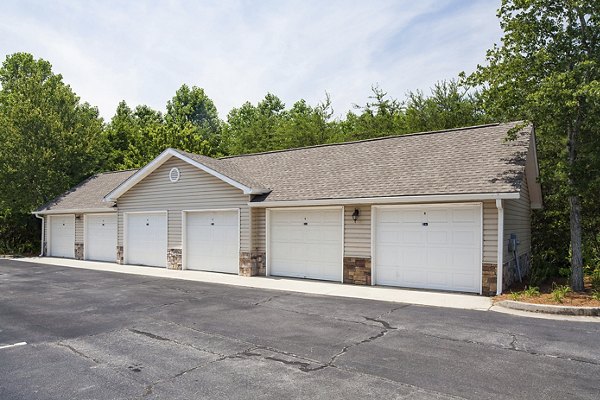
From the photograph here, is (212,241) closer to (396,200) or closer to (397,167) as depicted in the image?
(397,167)

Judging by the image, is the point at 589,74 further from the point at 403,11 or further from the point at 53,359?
the point at 53,359

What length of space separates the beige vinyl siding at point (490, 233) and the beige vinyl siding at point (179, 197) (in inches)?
283

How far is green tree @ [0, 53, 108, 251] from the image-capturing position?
22.6 meters

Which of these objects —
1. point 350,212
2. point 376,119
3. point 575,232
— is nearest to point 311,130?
point 376,119

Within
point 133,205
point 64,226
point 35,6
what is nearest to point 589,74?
point 35,6

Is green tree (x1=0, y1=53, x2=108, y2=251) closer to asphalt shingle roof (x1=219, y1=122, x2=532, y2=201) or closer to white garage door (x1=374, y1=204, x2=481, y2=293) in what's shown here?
asphalt shingle roof (x1=219, y1=122, x2=532, y2=201)

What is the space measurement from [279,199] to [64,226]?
542 inches

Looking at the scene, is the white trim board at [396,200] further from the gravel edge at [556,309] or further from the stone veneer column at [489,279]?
the gravel edge at [556,309]

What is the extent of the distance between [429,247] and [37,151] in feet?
71.7

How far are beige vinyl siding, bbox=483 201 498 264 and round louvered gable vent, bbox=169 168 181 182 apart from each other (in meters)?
10.6

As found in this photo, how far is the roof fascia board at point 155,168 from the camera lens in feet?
44.6

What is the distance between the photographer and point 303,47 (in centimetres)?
1547

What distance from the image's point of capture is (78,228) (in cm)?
1994

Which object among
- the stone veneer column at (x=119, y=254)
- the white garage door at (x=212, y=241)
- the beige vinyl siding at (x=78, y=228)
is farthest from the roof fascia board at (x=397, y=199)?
the beige vinyl siding at (x=78, y=228)
